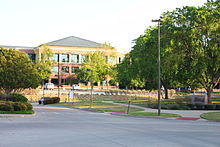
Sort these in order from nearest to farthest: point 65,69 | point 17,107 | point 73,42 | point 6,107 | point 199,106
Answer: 1. point 6,107
2. point 17,107
3. point 199,106
4. point 65,69
5. point 73,42

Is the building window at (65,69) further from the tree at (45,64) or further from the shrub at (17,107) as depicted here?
the shrub at (17,107)

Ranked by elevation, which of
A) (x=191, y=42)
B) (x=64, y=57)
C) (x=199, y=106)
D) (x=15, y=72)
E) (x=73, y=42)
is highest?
(x=73, y=42)

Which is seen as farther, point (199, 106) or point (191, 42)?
point (191, 42)

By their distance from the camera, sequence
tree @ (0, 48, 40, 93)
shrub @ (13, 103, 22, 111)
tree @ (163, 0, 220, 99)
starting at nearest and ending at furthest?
1. shrub @ (13, 103, 22, 111)
2. tree @ (163, 0, 220, 99)
3. tree @ (0, 48, 40, 93)

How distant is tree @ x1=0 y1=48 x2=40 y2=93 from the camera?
145ft

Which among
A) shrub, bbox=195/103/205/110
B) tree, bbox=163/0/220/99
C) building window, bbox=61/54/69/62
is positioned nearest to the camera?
shrub, bbox=195/103/205/110

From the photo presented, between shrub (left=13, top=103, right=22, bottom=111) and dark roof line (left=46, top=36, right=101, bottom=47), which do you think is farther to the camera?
dark roof line (left=46, top=36, right=101, bottom=47)

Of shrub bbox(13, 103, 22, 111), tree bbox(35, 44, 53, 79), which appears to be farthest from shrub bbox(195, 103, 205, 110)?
tree bbox(35, 44, 53, 79)

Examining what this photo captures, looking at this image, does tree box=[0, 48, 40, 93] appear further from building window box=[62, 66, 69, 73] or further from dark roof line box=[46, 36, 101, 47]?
building window box=[62, 66, 69, 73]

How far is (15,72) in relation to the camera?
44.5m

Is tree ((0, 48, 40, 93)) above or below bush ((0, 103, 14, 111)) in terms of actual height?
above

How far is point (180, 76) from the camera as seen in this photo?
46.3 meters

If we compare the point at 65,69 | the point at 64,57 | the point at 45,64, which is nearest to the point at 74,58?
the point at 64,57

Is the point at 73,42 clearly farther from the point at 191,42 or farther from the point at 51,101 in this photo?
the point at 191,42
